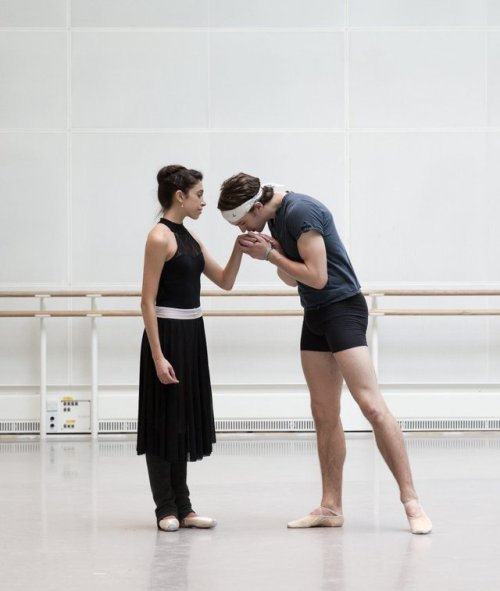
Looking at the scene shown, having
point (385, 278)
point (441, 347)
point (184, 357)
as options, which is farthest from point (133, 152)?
point (184, 357)

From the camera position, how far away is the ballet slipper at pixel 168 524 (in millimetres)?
4027

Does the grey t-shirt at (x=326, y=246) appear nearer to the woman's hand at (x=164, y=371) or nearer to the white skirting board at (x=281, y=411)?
the woman's hand at (x=164, y=371)

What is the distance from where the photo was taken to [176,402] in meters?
4.08

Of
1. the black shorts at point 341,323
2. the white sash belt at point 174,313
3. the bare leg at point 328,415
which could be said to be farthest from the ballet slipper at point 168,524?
the black shorts at point 341,323

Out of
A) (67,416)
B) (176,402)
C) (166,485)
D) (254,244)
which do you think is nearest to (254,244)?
(254,244)

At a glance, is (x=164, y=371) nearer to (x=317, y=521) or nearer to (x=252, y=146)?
(x=317, y=521)

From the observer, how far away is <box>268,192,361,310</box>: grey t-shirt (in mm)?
3924

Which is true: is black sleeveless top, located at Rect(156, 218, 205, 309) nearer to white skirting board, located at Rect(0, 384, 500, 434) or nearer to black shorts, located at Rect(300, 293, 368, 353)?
black shorts, located at Rect(300, 293, 368, 353)

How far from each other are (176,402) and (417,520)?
982mm

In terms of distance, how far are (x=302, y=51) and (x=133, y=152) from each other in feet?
4.64

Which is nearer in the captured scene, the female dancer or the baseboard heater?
the female dancer

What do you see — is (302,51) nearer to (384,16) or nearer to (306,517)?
(384,16)

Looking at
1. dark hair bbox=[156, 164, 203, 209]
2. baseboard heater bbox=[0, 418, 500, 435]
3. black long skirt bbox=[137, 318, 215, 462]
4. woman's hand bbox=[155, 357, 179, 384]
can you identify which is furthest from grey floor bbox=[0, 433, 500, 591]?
dark hair bbox=[156, 164, 203, 209]

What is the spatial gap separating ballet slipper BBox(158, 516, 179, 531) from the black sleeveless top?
80 centimetres
